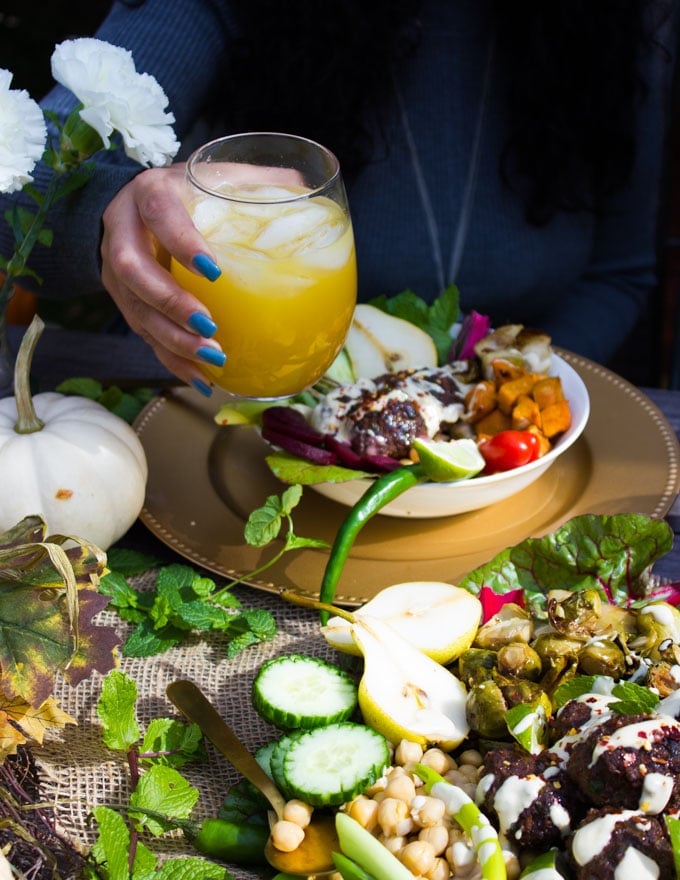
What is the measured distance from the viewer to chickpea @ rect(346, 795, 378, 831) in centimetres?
93

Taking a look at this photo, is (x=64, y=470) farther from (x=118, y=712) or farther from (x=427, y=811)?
(x=427, y=811)

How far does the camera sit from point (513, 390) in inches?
60.9

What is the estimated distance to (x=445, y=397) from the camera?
157 centimetres

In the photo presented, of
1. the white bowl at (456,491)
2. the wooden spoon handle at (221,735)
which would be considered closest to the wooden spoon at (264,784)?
the wooden spoon handle at (221,735)

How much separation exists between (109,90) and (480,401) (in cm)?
74

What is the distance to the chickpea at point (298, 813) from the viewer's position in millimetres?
941

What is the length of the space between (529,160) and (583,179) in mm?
169

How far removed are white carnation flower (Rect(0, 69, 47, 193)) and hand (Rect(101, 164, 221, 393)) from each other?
188 millimetres

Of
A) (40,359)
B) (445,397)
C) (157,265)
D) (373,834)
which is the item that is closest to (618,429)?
(445,397)

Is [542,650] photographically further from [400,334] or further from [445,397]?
[400,334]

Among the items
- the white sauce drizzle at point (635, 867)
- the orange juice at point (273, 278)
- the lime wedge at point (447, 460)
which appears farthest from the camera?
the lime wedge at point (447, 460)

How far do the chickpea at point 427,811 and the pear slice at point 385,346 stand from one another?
93 cm

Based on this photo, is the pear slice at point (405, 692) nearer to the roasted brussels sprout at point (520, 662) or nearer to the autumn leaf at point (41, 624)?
the roasted brussels sprout at point (520, 662)

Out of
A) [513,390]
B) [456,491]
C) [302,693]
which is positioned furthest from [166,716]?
[513,390]
